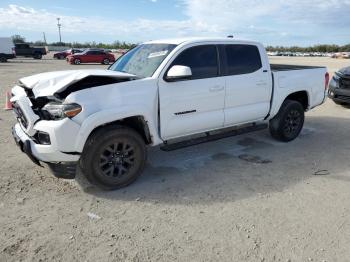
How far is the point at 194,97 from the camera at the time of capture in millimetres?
4816

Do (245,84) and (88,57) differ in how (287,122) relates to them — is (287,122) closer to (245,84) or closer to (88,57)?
(245,84)

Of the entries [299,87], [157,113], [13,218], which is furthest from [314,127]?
[13,218]

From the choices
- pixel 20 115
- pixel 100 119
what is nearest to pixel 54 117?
pixel 100 119

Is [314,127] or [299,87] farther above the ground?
[299,87]

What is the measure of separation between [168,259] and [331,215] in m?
1.99

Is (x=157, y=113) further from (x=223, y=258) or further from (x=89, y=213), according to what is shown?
(x=223, y=258)

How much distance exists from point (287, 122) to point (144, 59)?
3.07 m

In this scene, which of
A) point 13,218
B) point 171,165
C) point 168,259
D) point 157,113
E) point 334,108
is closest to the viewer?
point 168,259

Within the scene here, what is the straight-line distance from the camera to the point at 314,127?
778 centimetres

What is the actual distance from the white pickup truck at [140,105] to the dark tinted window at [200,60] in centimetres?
1

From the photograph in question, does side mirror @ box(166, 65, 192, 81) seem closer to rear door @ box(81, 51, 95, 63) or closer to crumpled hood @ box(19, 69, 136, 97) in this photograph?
crumpled hood @ box(19, 69, 136, 97)

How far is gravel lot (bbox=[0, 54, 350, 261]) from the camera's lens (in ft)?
10.4

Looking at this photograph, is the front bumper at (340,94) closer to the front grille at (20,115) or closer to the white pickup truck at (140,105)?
the white pickup truck at (140,105)

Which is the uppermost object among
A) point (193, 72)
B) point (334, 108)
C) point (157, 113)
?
point (193, 72)
